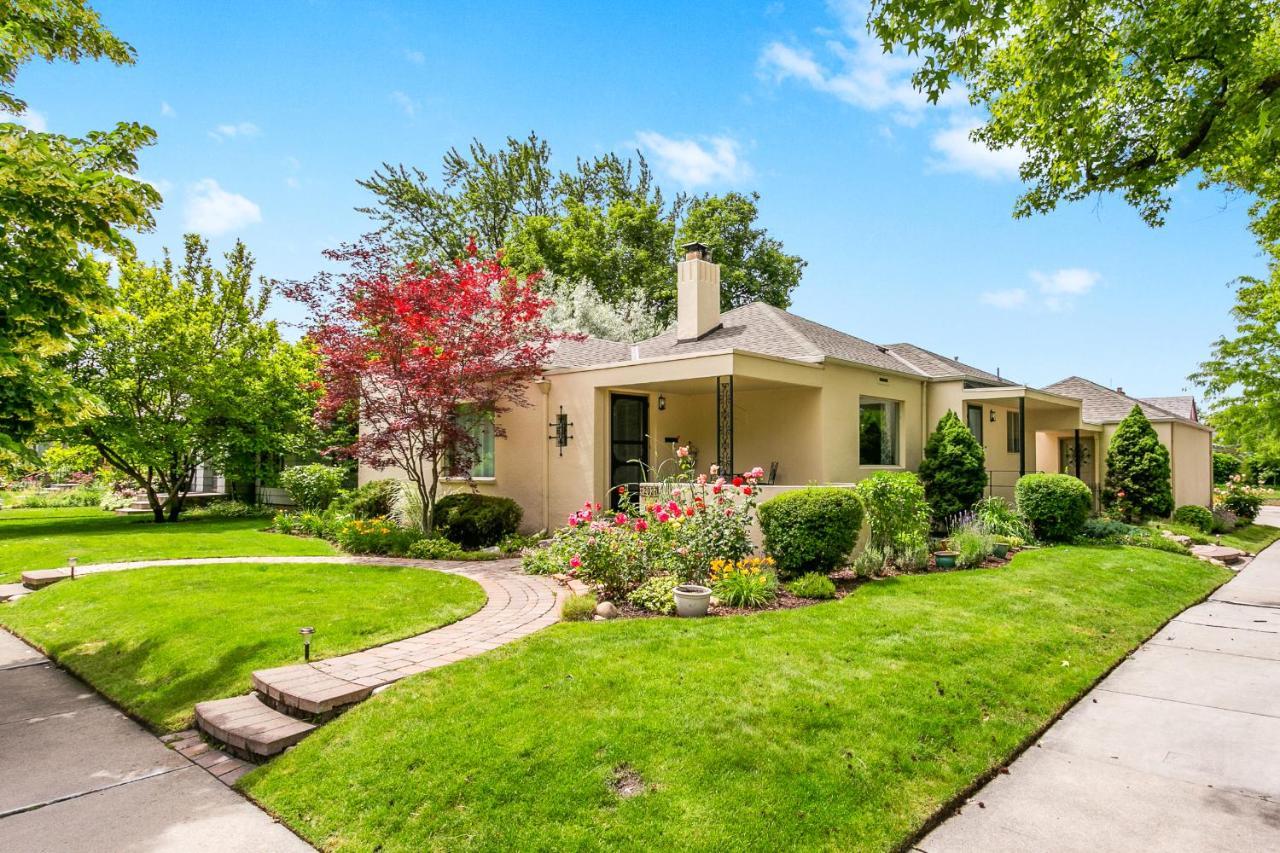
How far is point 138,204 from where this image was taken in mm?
6125

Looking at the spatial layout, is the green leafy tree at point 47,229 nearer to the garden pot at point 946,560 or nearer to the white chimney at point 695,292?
the white chimney at point 695,292

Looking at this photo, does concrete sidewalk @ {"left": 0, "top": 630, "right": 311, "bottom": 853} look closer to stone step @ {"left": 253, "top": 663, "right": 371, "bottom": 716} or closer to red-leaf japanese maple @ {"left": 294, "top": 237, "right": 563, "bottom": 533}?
stone step @ {"left": 253, "top": 663, "right": 371, "bottom": 716}

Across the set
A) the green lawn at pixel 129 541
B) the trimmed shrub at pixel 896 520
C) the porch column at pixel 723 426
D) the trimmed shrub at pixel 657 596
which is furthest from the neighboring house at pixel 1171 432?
the green lawn at pixel 129 541

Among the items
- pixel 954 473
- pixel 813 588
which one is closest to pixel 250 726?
pixel 813 588

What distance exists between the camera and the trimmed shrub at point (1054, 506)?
12086 millimetres

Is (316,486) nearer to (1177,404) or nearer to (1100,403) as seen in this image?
(1100,403)

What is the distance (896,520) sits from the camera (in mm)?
9555

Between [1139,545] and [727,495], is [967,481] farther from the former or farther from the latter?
[727,495]

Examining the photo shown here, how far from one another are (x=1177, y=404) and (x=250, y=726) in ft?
108

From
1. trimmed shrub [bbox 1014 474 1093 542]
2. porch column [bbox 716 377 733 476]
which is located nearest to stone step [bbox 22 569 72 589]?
porch column [bbox 716 377 733 476]

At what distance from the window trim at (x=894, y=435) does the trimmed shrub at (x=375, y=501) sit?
10020 millimetres

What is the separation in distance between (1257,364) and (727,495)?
2525 cm

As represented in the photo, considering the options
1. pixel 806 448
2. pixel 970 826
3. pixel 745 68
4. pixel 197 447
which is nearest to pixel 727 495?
pixel 806 448

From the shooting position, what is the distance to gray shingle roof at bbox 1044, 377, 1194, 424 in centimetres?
1920
